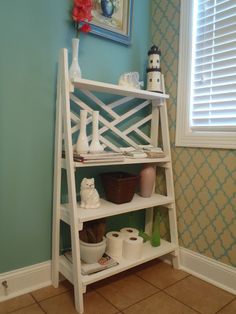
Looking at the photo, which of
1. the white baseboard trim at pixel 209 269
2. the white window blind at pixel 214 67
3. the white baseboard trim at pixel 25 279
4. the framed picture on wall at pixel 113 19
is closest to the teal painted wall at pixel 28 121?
the white baseboard trim at pixel 25 279

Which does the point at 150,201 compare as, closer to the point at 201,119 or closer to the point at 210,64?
the point at 201,119

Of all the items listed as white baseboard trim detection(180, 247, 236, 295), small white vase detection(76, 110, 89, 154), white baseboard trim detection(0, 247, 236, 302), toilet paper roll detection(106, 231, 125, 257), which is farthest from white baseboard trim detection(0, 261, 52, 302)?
white baseboard trim detection(180, 247, 236, 295)

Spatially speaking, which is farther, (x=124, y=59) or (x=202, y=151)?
(x=124, y=59)

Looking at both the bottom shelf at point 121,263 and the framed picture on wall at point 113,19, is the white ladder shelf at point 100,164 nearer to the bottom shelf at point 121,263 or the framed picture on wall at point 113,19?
the bottom shelf at point 121,263

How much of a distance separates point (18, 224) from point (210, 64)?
141 cm

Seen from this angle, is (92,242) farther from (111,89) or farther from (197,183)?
(111,89)

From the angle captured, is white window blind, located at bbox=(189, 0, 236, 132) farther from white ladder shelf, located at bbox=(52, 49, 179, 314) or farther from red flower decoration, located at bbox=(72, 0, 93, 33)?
red flower decoration, located at bbox=(72, 0, 93, 33)

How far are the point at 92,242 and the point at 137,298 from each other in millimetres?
373

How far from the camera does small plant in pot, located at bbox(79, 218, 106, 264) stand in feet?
4.47

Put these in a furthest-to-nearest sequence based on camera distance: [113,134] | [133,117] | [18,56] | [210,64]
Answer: [133,117] → [113,134] → [210,64] → [18,56]

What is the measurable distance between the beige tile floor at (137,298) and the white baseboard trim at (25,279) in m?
0.03

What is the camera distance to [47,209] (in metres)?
1.45

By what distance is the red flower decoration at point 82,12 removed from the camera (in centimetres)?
136

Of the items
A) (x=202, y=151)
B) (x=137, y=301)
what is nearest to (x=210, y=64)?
(x=202, y=151)
